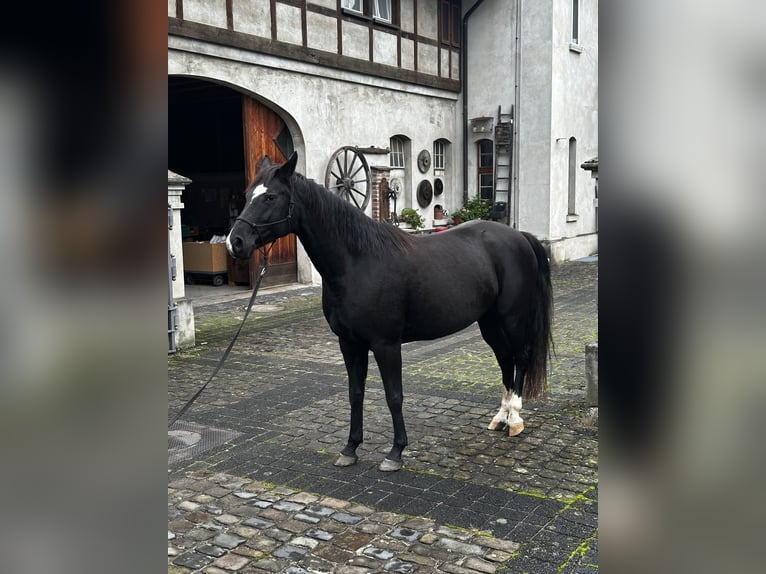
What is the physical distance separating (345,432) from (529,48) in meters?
14.2

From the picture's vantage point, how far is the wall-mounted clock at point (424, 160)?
53.8 feet

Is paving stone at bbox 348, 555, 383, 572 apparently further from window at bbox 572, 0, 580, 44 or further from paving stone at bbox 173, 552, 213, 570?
window at bbox 572, 0, 580, 44

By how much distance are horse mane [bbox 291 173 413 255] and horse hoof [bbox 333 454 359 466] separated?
4.31 feet

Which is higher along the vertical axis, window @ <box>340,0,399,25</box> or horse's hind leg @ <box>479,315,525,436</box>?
window @ <box>340,0,399,25</box>

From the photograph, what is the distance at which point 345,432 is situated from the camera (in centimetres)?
503

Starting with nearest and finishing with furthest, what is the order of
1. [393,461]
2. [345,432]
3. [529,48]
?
Result: 1. [393,461]
2. [345,432]
3. [529,48]

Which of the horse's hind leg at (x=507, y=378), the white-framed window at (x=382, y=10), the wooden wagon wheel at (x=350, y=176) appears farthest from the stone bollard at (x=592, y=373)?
the white-framed window at (x=382, y=10)

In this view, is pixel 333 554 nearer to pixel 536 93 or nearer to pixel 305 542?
pixel 305 542

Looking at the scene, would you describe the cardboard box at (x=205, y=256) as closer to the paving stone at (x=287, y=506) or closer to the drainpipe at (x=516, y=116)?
the drainpipe at (x=516, y=116)

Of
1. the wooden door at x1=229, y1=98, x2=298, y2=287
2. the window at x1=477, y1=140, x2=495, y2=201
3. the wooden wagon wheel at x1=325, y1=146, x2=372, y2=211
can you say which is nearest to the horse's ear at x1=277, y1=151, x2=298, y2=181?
the wooden door at x1=229, y1=98, x2=298, y2=287

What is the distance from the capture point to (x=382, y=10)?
15000mm

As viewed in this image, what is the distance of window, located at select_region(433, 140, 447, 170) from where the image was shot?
56.9ft
